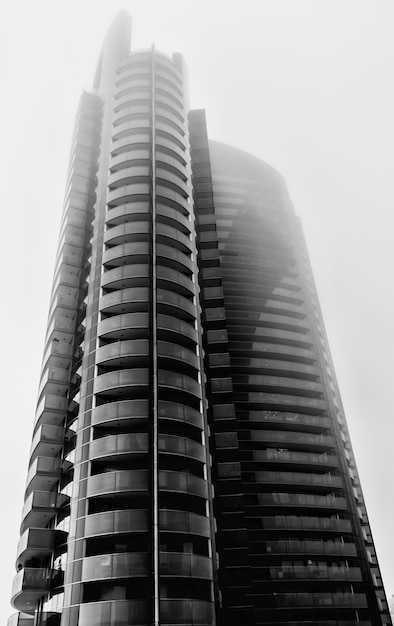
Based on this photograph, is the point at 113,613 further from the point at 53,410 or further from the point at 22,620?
the point at 53,410

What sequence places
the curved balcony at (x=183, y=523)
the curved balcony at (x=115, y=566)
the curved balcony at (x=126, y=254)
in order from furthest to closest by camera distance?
the curved balcony at (x=126, y=254), the curved balcony at (x=183, y=523), the curved balcony at (x=115, y=566)

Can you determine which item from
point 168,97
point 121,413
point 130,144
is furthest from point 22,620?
point 168,97

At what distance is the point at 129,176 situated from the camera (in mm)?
58562

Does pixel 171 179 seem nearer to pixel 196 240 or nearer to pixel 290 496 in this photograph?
pixel 196 240

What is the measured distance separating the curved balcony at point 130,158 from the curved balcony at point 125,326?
70.1 feet

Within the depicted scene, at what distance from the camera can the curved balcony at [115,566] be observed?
34.3 metres

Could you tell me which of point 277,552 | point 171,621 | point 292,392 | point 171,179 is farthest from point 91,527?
point 171,179

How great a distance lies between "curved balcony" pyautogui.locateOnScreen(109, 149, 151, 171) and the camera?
60156 millimetres

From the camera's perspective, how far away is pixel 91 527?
3638 cm

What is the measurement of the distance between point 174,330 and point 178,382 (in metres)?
5.32

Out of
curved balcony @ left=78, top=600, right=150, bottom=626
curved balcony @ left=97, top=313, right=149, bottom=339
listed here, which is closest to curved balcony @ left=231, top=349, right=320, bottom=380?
curved balcony @ left=97, top=313, right=149, bottom=339

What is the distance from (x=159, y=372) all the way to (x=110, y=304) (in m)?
8.79

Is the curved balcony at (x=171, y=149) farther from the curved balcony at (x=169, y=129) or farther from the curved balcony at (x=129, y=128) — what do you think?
the curved balcony at (x=129, y=128)

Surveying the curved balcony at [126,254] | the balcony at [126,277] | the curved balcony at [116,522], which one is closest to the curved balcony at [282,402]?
the balcony at [126,277]
